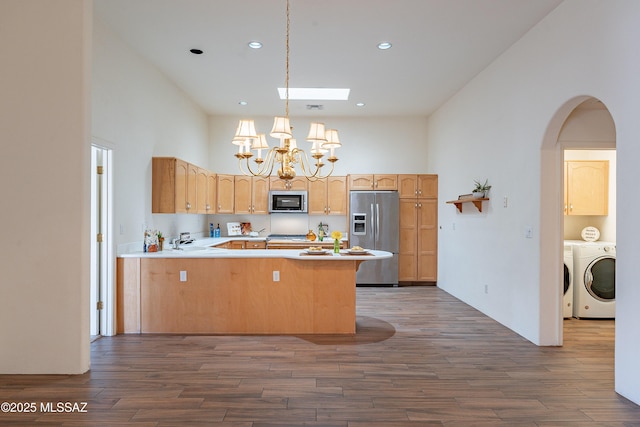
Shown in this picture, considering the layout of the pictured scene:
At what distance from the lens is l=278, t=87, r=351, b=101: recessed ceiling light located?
20.4 feet

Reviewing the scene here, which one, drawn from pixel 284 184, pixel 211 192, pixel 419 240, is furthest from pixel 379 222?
pixel 211 192

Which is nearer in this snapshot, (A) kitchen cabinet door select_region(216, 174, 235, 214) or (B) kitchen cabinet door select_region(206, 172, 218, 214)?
(B) kitchen cabinet door select_region(206, 172, 218, 214)

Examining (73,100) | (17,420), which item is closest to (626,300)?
(17,420)

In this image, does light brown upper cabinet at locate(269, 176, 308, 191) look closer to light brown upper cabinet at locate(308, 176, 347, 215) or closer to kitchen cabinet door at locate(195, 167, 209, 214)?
light brown upper cabinet at locate(308, 176, 347, 215)

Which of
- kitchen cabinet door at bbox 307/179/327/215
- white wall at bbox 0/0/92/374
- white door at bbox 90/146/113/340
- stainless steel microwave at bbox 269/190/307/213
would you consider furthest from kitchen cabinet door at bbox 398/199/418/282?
white wall at bbox 0/0/92/374

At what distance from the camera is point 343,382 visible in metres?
3.02

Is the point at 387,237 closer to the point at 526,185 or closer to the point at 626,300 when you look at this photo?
the point at 526,185

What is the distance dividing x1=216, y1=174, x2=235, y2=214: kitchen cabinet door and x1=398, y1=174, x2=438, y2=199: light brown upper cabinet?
3016 millimetres

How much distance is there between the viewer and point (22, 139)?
311 centimetres

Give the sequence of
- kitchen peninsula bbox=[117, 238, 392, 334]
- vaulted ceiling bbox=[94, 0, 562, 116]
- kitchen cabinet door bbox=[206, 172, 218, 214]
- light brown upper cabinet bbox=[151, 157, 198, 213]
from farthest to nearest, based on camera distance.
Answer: kitchen cabinet door bbox=[206, 172, 218, 214]
light brown upper cabinet bbox=[151, 157, 198, 213]
kitchen peninsula bbox=[117, 238, 392, 334]
vaulted ceiling bbox=[94, 0, 562, 116]

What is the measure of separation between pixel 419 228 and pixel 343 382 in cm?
466

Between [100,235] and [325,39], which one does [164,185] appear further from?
[325,39]

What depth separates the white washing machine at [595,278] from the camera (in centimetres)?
477

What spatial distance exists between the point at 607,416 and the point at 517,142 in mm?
2693
